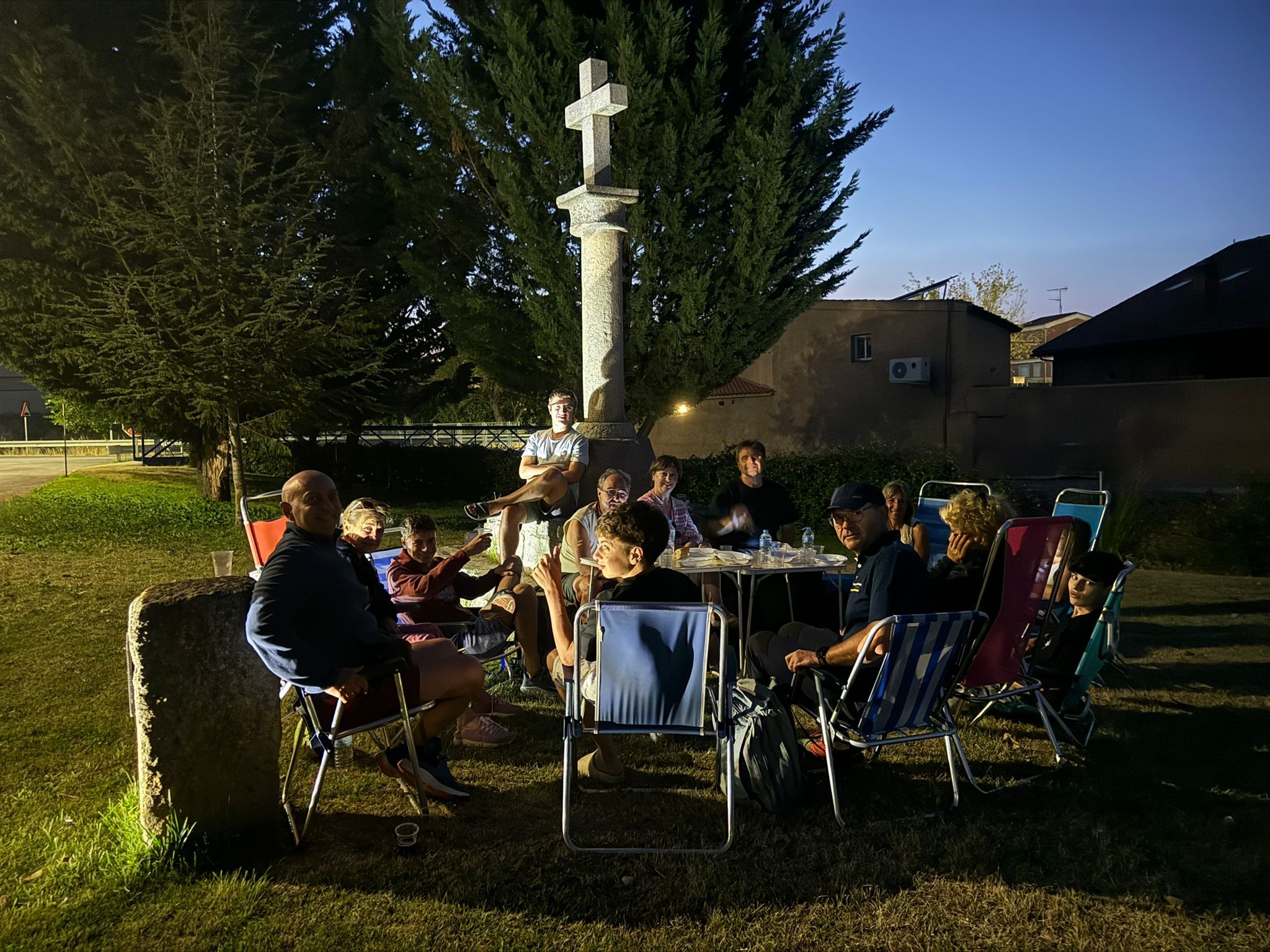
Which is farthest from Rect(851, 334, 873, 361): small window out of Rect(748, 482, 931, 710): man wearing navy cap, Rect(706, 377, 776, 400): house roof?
Rect(748, 482, 931, 710): man wearing navy cap

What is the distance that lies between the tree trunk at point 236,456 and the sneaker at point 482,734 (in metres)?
9.35

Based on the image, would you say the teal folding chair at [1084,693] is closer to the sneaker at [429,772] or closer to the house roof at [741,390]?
the sneaker at [429,772]

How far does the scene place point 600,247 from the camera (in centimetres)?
847

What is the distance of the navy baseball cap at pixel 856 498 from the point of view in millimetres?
3822

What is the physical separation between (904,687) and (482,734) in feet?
7.02

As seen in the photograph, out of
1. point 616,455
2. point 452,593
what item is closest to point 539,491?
point 616,455

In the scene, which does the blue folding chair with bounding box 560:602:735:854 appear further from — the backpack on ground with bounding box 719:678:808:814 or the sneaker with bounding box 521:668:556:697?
the sneaker with bounding box 521:668:556:697

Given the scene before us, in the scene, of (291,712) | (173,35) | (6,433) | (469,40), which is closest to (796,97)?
(469,40)

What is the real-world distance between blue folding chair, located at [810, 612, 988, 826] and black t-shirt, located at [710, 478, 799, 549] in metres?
2.50

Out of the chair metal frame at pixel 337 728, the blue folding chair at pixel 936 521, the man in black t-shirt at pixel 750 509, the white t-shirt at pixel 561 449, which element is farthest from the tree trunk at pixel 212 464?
the chair metal frame at pixel 337 728

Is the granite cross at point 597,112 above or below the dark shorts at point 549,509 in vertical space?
above

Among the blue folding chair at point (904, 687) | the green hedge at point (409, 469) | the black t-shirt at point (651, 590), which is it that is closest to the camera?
the blue folding chair at point (904, 687)

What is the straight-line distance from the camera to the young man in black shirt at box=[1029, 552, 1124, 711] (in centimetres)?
430

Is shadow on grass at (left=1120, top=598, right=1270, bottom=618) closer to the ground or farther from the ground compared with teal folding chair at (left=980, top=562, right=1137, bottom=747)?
closer to the ground
